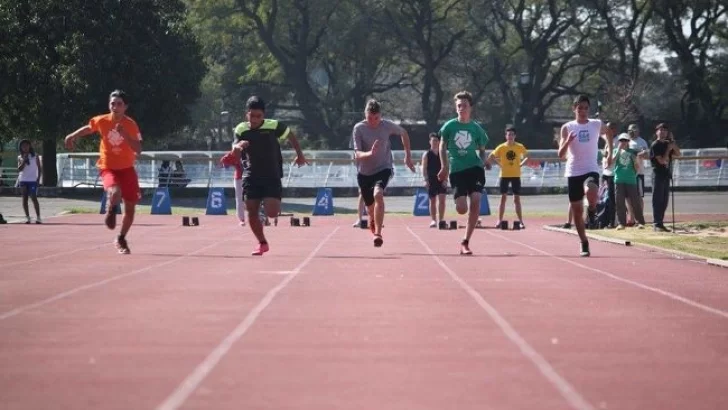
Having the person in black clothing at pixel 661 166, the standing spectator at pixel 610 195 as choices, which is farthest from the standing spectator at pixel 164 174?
the person in black clothing at pixel 661 166

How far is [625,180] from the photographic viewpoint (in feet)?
73.6

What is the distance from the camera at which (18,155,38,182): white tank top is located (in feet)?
85.1

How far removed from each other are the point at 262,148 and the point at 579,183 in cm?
408

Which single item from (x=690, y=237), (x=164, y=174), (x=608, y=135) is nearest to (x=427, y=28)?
(x=164, y=174)

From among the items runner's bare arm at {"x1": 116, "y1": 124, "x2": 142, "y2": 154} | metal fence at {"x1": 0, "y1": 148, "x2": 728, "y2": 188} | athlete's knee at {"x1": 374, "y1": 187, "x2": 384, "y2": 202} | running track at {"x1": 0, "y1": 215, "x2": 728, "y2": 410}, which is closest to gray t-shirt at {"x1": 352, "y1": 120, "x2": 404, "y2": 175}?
athlete's knee at {"x1": 374, "y1": 187, "x2": 384, "y2": 202}

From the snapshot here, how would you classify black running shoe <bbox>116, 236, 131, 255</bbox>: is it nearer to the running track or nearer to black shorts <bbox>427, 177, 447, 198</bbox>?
the running track

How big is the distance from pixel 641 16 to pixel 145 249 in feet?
199

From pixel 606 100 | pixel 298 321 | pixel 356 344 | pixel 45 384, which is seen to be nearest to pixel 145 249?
pixel 298 321

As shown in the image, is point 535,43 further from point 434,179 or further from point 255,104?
point 255,104

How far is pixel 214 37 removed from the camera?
76.0m

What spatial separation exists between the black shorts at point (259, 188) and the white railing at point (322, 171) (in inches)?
1507

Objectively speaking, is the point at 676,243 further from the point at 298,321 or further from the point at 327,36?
the point at 327,36

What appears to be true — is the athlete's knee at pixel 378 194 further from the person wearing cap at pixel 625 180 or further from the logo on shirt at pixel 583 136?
the person wearing cap at pixel 625 180

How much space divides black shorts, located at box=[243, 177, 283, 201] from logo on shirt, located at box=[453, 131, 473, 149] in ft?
8.90
